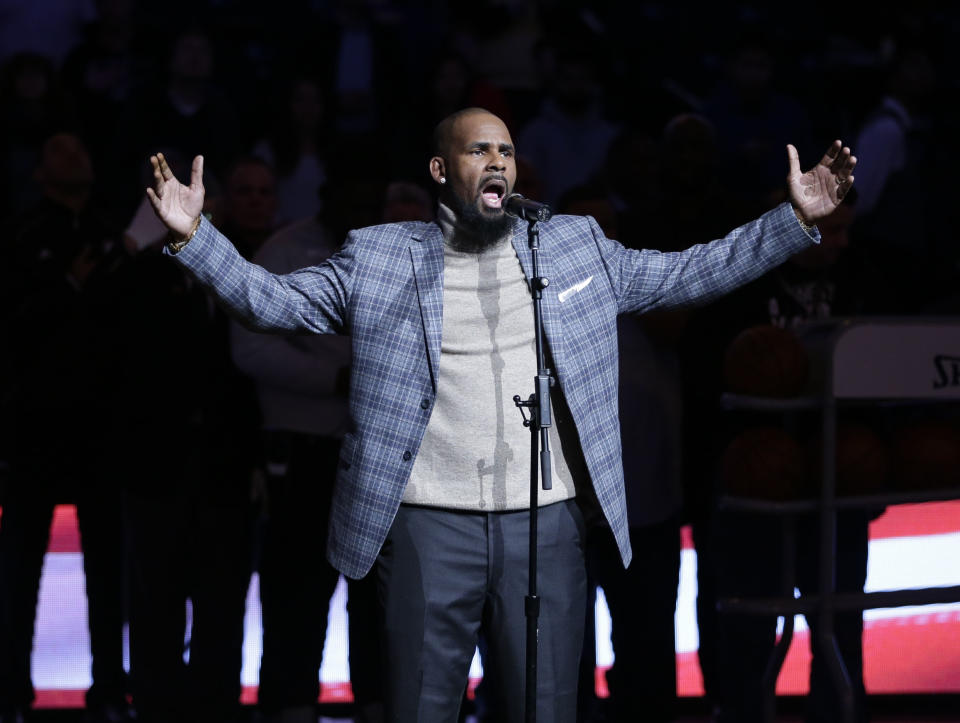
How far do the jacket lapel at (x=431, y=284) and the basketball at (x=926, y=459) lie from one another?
1.82 metres

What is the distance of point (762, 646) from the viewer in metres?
5.00

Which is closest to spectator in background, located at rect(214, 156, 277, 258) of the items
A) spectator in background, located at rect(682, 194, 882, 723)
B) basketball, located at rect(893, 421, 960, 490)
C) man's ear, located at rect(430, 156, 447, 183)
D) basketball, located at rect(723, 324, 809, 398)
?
spectator in background, located at rect(682, 194, 882, 723)

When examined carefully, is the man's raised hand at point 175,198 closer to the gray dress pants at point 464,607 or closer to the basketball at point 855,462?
the gray dress pants at point 464,607

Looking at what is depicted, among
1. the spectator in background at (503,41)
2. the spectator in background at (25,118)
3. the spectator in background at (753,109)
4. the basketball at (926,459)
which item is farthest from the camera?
the spectator in background at (503,41)

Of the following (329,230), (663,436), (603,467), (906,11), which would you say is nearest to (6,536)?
(329,230)

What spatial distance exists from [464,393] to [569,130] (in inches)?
161

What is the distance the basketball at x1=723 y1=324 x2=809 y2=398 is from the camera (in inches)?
179

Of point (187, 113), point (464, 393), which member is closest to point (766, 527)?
point (464, 393)

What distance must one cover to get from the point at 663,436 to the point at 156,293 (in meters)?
1.89

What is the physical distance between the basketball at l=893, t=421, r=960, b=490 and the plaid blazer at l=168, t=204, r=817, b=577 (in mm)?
1225

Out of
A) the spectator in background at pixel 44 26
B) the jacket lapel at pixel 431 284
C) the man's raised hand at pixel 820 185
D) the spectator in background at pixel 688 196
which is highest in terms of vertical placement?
the spectator in background at pixel 44 26

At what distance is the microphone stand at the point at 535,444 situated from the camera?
11.0 ft

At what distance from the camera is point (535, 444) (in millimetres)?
3361

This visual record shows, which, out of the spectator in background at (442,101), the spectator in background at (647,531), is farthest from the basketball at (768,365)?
the spectator in background at (442,101)
